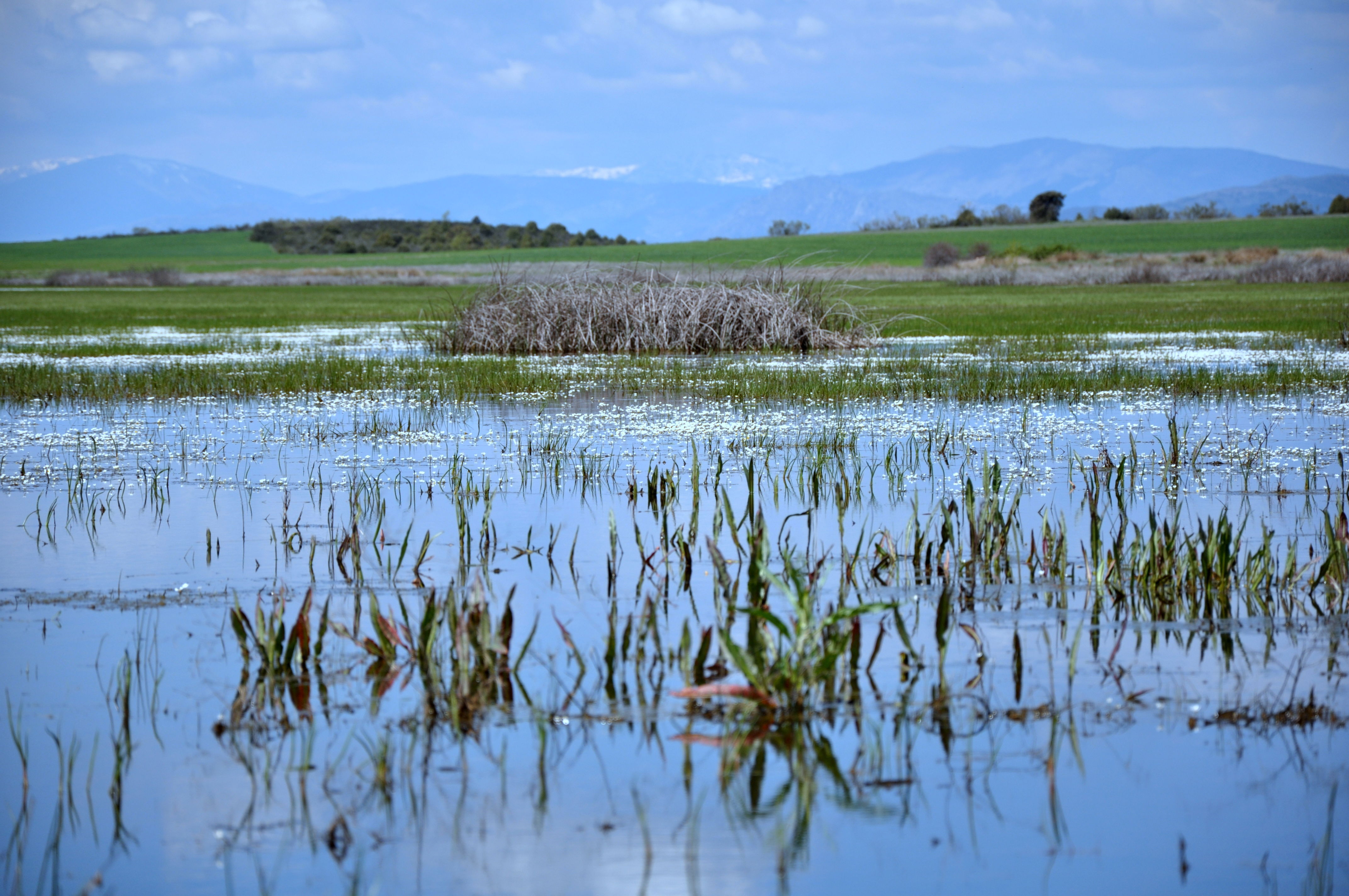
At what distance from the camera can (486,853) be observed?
128 inches

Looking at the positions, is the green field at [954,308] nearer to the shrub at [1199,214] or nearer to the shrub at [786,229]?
the shrub at [786,229]

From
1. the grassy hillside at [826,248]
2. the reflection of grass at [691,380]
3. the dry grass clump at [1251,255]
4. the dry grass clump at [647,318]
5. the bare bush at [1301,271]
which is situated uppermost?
the grassy hillside at [826,248]

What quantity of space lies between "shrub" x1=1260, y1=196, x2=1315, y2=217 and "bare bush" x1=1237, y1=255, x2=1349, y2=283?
6176 centimetres

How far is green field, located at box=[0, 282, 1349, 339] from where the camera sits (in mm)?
26969

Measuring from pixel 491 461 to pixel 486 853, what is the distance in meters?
7.07

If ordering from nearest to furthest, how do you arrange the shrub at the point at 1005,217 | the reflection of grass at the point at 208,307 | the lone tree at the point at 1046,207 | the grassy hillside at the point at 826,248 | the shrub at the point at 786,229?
the reflection of grass at the point at 208,307 < the grassy hillside at the point at 826,248 < the shrub at the point at 1005,217 < the shrub at the point at 786,229 < the lone tree at the point at 1046,207

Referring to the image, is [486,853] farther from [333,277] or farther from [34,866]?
[333,277]

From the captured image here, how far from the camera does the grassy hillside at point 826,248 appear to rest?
3307 inches

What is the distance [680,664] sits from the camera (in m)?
4.50

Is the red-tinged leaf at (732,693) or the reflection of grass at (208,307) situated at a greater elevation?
the reflection of grass at (208,307)

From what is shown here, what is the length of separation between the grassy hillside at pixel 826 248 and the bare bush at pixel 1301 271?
2169cm

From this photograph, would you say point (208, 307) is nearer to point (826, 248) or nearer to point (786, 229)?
point (826, 248)

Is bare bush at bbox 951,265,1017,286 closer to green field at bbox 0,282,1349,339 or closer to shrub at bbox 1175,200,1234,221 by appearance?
green field at bbox 0,282,1349,339

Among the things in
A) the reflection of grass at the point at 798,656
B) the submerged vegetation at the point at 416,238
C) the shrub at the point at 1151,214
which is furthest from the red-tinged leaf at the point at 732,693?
the shrub at the point at 1151,214
